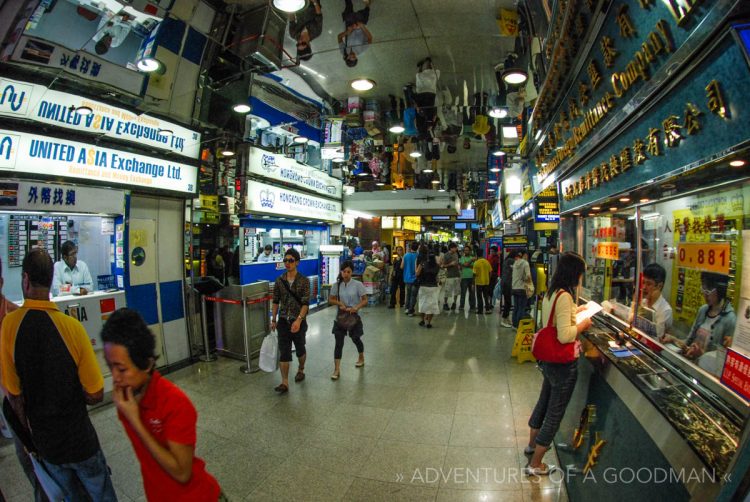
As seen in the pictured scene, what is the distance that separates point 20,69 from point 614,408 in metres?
6.26

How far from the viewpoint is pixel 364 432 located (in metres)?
3.90

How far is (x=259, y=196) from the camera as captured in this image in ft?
26.6

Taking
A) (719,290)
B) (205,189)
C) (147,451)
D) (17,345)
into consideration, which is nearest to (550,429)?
(719,290)

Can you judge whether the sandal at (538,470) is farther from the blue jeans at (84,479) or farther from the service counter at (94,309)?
the service counter at (94,309)

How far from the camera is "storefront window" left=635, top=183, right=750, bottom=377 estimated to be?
1.75 m

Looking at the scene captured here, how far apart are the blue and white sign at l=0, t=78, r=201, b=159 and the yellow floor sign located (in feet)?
20.3

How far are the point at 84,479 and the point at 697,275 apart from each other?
12.3 feet

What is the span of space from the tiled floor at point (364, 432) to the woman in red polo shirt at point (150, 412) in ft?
5.58

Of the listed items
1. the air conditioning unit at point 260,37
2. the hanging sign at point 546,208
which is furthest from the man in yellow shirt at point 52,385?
the hanging sign at point 546,208

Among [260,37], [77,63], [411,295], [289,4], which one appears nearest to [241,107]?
[260,37]

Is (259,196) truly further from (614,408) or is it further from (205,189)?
(614,408)

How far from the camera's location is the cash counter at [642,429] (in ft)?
4.67

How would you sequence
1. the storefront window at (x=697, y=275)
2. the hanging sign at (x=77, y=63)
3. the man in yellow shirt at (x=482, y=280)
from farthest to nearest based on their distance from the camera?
the man in yellow shirt at (x=482, y=280), the hanging sign at (x=77, y=63), the storefront window at (x=697, y=275)

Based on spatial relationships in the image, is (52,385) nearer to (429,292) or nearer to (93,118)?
(93,118)
